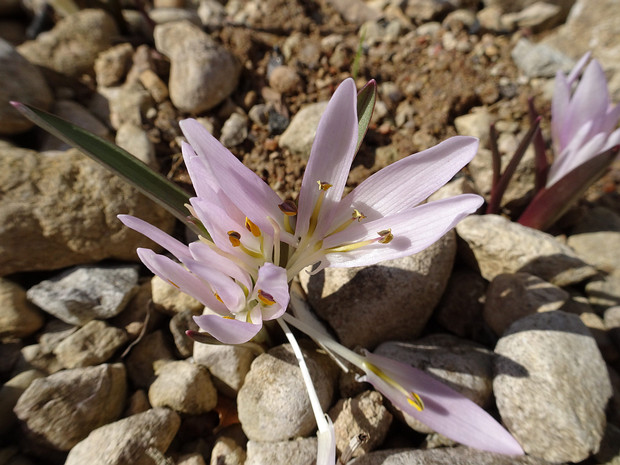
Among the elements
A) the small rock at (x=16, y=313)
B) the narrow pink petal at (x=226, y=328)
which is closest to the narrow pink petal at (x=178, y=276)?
the narrow pink petal at (x=226, y=328)

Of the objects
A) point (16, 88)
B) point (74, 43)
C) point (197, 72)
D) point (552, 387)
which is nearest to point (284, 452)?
point (552, 387)

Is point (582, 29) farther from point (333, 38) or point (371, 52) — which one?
point (333, 38)

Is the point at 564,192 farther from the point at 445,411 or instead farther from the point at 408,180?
the point at 445,411

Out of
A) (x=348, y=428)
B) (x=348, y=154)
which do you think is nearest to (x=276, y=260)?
(x=348, y=154)

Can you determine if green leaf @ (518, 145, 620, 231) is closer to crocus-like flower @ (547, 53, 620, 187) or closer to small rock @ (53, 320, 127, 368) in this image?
crocus-like flower @ (547, 53, 620, 187)

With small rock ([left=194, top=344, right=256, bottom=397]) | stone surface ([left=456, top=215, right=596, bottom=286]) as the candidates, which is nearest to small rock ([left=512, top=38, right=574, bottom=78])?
stone surface ([left=456, top=215, right=596, bottom=286])

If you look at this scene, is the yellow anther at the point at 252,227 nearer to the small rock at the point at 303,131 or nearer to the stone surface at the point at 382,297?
the stone surface at the point at 382,297
